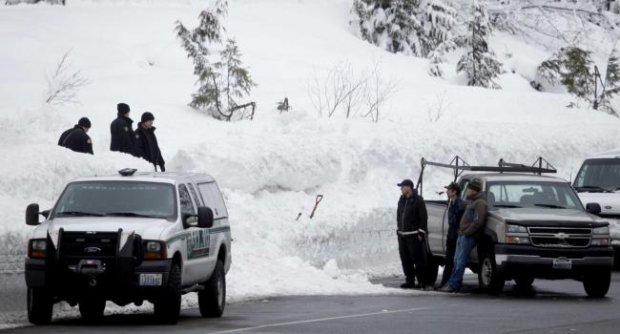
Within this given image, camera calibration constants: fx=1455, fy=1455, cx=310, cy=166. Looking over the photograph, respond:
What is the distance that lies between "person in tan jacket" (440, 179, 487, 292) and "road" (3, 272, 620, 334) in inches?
21.5

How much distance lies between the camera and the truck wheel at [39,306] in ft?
51.9

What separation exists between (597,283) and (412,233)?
3.28 m

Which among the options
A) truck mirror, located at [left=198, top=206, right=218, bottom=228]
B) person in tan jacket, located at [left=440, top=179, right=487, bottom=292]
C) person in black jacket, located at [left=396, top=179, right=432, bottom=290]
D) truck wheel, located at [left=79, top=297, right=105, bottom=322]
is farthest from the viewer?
person in black jacket, located at [left=396, top=179, right=432, bottom=290]

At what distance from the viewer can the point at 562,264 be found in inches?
830

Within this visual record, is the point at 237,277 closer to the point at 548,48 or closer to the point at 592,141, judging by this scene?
the point at 592,141

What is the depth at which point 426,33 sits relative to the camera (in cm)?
5425

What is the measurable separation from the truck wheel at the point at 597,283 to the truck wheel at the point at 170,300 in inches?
301

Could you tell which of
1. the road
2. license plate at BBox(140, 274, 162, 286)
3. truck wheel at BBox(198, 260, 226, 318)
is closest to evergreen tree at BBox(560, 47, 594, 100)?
the road

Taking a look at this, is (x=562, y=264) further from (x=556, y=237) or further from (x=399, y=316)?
(x=399, y=316)

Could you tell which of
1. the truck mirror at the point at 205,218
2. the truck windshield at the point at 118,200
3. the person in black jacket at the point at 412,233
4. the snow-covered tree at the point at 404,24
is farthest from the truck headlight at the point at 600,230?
the snow-covered tree at the point at 404,24

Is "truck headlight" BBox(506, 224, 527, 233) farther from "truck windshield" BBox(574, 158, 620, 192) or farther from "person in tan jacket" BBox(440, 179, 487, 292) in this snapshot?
Answer: "truck windshield" BBox(574, 158, 620, 192)

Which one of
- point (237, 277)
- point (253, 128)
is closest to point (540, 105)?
point (253, 128)

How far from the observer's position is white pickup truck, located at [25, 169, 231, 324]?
1558 cm

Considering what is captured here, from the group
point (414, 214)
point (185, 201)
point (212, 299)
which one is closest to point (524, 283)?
point (414, 214)
